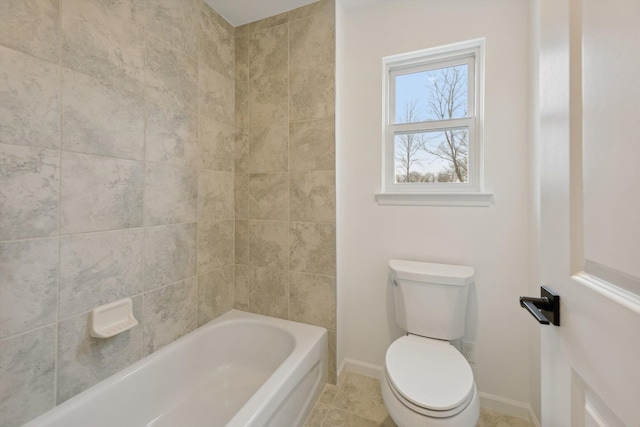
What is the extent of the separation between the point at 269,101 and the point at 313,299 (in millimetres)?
1358

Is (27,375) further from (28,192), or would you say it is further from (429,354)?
(429,354)

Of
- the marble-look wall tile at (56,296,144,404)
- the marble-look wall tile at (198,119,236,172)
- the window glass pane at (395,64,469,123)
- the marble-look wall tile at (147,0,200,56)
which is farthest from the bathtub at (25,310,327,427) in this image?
the marble-look wall tile at (147,0,200,56)

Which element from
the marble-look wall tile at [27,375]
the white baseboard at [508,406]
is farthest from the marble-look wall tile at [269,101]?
the white baseboard at [508,406]

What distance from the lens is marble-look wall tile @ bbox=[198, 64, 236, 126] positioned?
159cm

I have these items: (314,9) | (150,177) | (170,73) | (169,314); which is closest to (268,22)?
(314,9)

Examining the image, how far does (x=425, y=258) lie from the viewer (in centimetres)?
158

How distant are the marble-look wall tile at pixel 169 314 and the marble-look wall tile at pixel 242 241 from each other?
1.16 ft

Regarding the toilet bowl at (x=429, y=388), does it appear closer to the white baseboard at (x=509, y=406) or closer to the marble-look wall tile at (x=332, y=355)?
the white baseboard at (x=509, y=406)

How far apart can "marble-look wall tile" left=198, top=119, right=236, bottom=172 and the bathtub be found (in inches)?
40.6

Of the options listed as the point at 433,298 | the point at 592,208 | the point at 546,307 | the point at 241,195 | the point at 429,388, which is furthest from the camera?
the point at 241,195

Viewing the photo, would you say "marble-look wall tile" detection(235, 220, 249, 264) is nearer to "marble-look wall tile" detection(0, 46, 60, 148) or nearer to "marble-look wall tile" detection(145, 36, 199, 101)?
"marble-look wall tile" detection(145, 36, 199, 101)

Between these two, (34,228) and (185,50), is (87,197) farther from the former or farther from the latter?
(185,50)

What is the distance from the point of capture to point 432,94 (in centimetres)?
167

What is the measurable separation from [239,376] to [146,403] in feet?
1.60
